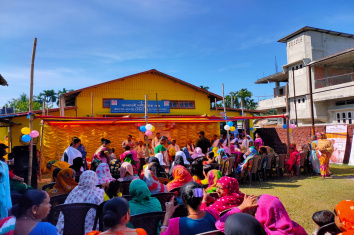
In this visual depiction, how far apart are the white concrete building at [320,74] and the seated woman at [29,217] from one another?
73.1 feet

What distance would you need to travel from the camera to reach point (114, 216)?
76.1 inches

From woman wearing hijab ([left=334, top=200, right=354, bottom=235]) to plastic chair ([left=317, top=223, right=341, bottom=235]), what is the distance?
0.19m

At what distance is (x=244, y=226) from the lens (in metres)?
1.68

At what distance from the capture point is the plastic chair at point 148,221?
270 centimetres

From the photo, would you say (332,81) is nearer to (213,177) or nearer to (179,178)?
(213,177)

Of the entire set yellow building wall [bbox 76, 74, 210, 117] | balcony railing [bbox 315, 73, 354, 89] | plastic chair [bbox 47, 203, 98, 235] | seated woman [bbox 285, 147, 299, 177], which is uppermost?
balcony railing [bbox 315, 73, 354, 89]

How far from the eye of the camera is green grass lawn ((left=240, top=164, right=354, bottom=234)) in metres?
5.29

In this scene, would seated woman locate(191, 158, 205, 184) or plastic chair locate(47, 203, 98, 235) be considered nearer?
plastic chair locate(47, 203, 98, 235)

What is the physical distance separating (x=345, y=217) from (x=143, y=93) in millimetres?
17433

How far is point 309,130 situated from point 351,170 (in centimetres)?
A: 462

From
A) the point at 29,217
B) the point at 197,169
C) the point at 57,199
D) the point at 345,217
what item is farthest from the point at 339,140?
the point at 29,217

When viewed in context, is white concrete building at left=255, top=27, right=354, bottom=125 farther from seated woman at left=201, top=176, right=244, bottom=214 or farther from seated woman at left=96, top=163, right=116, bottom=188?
seated woman at left=201, top=176, right=244, bottom=214

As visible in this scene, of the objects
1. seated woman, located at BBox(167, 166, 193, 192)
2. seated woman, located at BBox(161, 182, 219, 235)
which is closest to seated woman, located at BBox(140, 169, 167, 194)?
seated woman, located at BBox(167, 166, 193, 192)

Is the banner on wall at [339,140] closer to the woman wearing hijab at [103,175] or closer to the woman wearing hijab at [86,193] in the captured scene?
the woman wearing hijab at [103,175]
